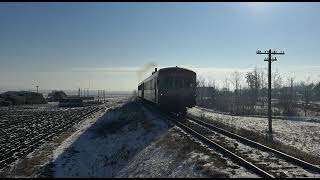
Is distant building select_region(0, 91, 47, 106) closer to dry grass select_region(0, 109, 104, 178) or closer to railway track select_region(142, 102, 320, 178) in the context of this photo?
dry grass select_region(0, 109, 104, 178)

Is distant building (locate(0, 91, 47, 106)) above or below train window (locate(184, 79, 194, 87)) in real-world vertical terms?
below

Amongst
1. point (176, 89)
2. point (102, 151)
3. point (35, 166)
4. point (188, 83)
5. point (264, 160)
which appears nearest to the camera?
point (264, 160)

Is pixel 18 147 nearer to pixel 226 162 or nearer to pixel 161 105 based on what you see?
pixel 226 162

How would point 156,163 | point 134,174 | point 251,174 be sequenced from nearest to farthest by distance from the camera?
point 251,174
point 134,174
point 156,163

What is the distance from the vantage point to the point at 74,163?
14.2 metres

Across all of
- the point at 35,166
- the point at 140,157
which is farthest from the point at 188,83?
the point at 35,166

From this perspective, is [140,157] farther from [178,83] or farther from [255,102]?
[255,102]

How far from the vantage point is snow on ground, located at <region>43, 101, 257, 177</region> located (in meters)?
10.8

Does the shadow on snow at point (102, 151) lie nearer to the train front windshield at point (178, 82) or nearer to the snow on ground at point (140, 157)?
the snow on ground at point (140, 157)

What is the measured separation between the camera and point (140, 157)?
13.6 metres

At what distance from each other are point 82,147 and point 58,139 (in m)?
2.52

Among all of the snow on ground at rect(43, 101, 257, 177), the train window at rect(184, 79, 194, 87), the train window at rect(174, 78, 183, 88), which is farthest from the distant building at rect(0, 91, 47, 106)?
the snow on ground at rect(43, 101, 257, 177)

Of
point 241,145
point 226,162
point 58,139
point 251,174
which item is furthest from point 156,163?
point 58,139

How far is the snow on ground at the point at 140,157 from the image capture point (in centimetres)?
1083
